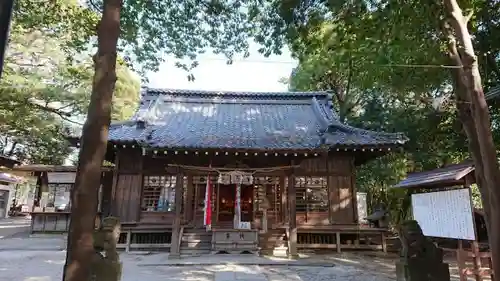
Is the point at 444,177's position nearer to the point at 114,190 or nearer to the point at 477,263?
the point at 477,263

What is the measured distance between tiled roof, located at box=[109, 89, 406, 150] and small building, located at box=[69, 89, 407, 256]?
0.20 feet

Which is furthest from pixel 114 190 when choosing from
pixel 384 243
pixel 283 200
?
pixel 384 243

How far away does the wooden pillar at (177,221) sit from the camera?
11469 millimetres

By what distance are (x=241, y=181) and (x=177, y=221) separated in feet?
8.57

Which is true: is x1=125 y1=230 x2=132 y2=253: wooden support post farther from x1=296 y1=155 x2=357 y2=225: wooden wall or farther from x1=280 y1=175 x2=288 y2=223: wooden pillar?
x1=296 y1=155 x2=357 y2=225: wooden wall

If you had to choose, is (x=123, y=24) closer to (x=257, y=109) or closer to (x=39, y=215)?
(x=257, y=109)

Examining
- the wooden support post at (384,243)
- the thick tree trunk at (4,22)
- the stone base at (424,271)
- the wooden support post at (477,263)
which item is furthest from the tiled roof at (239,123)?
the thick tree trunk at (4,22)

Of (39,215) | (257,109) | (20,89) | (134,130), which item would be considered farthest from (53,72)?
(257,109)

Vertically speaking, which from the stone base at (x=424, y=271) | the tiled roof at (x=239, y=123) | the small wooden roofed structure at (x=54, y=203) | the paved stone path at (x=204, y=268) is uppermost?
the tiled roof at (x=239, y=123)

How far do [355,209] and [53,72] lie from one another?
58.9ft

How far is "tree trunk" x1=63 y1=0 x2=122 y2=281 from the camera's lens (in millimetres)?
3107

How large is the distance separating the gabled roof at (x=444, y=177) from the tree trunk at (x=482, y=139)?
216cm

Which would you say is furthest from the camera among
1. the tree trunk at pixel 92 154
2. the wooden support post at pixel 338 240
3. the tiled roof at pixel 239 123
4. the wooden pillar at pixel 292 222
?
the wooden support post at pixel 338 240

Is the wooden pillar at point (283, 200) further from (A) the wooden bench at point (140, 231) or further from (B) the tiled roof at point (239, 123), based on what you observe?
(A) the wooden bench at point (140, 231)
